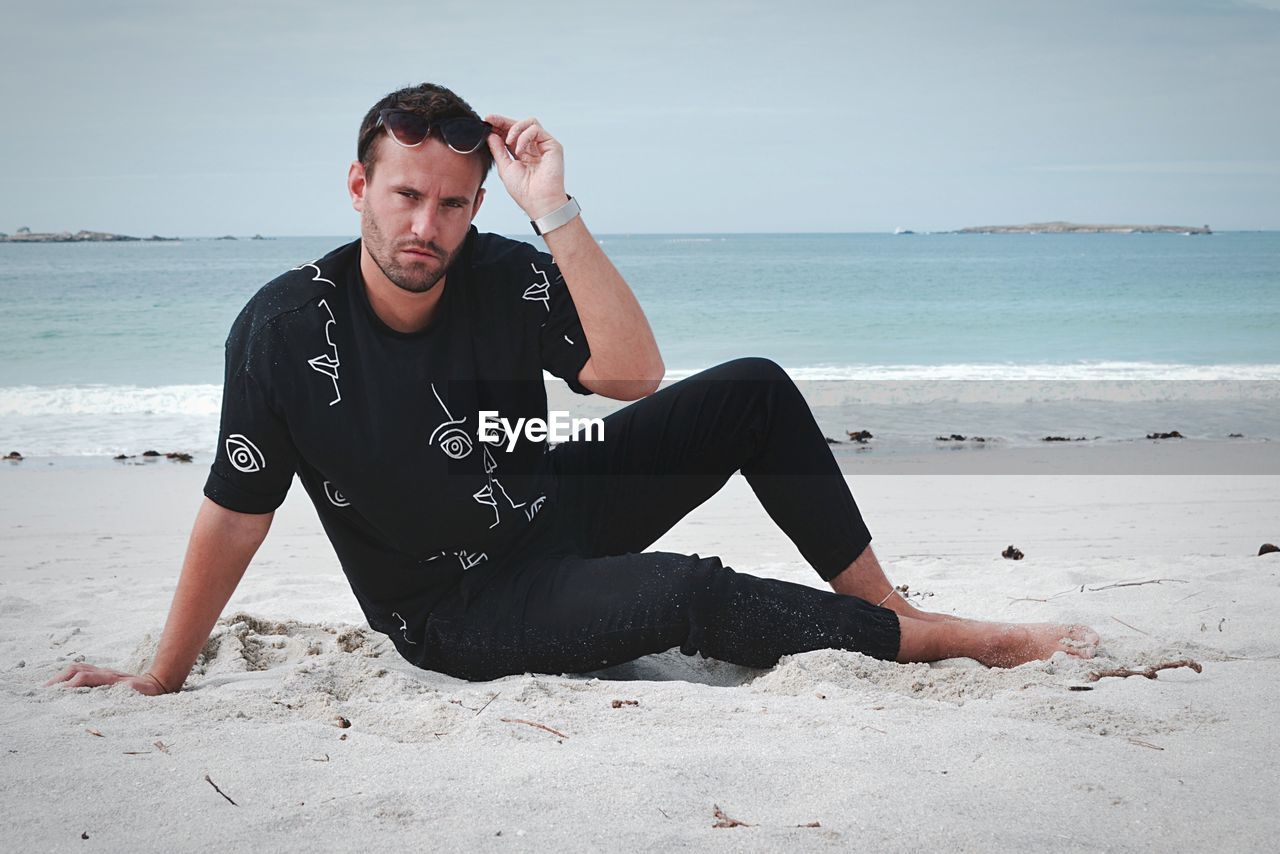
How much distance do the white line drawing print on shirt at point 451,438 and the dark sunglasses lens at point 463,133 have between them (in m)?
0.57

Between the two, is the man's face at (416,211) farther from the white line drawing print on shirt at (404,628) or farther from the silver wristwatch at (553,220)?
the white line drawing print on shirt at (404,628)

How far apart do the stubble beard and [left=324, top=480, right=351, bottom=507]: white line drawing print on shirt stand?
1.73 feet

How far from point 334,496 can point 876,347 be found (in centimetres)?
1735

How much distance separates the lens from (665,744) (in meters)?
2.14

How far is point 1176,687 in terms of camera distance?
2475 millimetres

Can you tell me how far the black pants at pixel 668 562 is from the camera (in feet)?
8.52

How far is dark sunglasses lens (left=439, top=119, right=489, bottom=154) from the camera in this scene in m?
2.47

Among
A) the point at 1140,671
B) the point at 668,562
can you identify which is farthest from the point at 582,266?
the point at 1140,671

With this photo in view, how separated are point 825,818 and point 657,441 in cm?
136

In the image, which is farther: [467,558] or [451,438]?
[467,558]

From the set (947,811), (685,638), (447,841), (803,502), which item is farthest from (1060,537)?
(447,841)

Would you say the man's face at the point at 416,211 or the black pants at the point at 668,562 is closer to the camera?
the man's face at the point at 416,211

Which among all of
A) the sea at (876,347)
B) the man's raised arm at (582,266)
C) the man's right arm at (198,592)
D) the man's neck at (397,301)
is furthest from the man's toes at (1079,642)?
the sea at (876,347)

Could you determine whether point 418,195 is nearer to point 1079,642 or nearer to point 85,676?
point 85,676
